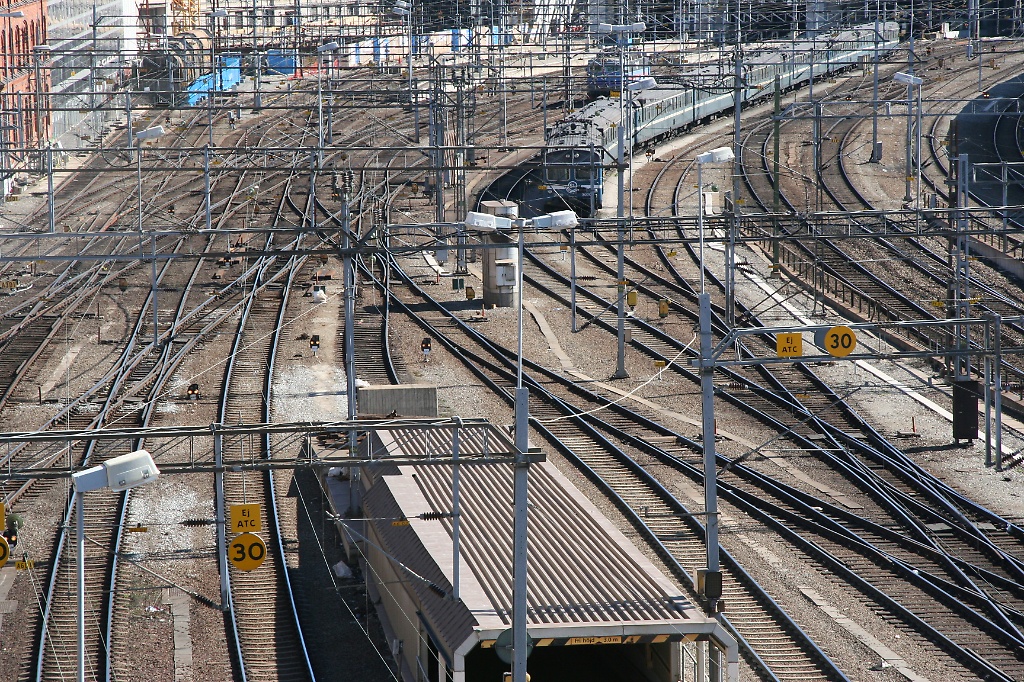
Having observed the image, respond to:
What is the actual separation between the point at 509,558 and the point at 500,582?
789 millimetres

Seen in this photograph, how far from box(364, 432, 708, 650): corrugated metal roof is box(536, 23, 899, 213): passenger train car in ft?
57.1

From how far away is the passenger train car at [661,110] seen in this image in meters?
43.8

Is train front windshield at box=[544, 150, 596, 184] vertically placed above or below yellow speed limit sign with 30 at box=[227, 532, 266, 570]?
above

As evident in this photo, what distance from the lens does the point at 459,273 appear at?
38.6 metres

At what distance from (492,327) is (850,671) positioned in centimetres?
1744

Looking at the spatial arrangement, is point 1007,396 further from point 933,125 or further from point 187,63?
point 187,63

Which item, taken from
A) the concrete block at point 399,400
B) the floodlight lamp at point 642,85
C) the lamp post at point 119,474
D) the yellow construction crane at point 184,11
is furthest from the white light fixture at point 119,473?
the yellow construction crane at point 184,11

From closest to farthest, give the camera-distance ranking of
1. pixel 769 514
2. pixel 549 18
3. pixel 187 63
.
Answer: pixel 769 514
pixel 187 63
pixel 549 18

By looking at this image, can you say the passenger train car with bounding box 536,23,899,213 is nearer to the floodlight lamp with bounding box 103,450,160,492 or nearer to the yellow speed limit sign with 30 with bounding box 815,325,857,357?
the yellow speed limit sign with 30 with bounding box 815,325,857,357

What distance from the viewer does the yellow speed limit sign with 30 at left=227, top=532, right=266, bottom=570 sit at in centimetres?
1791

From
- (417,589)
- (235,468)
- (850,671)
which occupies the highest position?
(235,468)

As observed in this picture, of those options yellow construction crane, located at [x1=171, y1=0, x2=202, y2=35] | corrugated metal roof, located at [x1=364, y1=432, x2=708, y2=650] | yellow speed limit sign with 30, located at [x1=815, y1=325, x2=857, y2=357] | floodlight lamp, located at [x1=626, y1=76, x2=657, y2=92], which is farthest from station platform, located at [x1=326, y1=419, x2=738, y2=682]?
yellow construction crane, located at [x1=171, y1=0, x2=202, y2=35]

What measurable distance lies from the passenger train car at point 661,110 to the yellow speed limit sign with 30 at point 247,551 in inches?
787

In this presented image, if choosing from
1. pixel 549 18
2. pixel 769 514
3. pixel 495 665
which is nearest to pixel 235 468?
pixel 495 665
